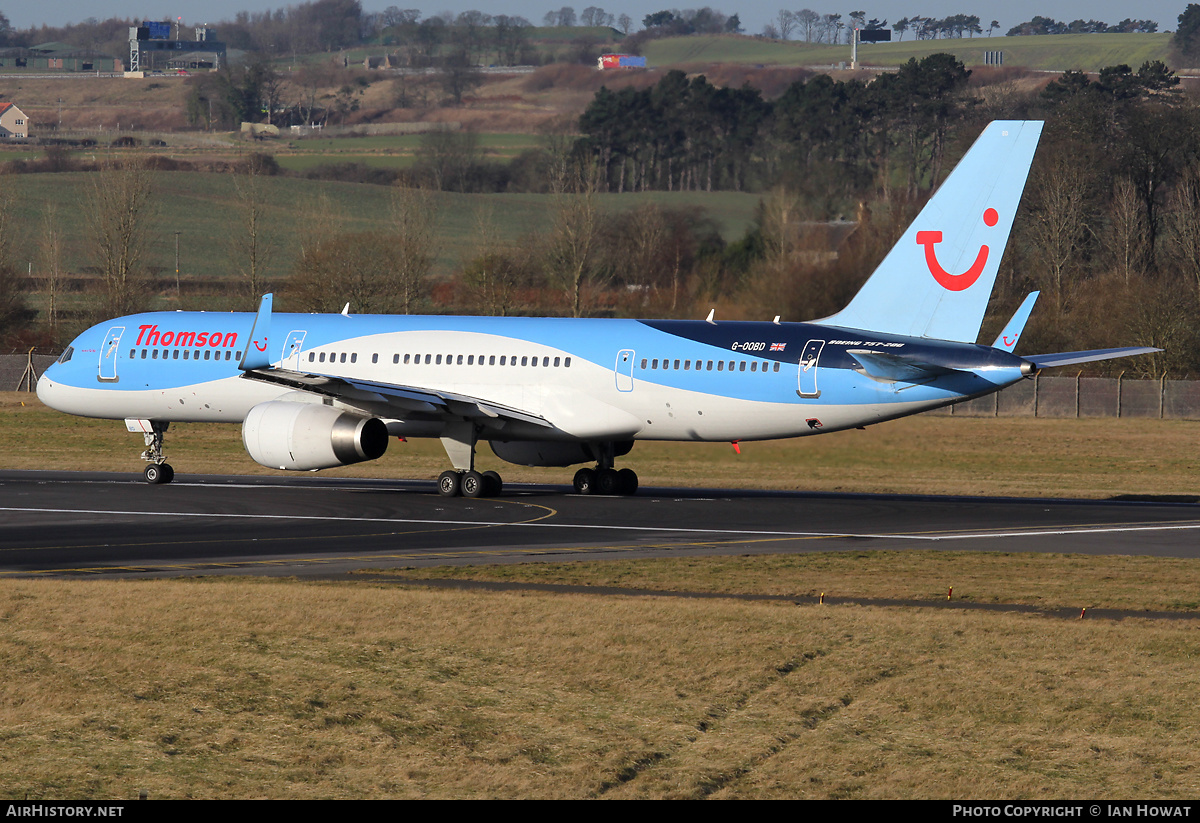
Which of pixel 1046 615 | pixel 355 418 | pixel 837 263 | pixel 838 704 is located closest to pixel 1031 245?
pixel 837 263

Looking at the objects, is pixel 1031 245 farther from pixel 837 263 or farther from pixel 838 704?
pixel 838 704

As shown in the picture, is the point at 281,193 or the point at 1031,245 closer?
the point at 1031,245

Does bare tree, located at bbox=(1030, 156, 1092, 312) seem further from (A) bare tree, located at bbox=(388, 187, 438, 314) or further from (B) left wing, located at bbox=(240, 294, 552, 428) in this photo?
(B) left wing, located at bbox=(240, 294, 552, 428)

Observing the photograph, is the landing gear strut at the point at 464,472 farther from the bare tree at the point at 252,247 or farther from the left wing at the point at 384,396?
the bare tree at the point at 252,247

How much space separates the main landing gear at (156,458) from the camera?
40.4 meters

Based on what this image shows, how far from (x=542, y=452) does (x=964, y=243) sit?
12304 mm

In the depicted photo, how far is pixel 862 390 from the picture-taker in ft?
113

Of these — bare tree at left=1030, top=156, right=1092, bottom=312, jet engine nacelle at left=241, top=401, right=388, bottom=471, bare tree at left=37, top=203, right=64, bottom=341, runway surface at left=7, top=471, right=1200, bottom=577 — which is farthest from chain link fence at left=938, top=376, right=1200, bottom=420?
bare tree at left=37, top=203, right=64, bottom=341

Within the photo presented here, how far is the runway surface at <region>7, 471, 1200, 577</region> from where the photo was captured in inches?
1041

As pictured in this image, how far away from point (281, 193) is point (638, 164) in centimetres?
3692

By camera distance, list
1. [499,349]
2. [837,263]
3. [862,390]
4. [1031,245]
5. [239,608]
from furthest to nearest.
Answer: [1031,245] < [837,263] < [499,349] < [862,390] < [239,608]

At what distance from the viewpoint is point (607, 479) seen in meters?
39.0

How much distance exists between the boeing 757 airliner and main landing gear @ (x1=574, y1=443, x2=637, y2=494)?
0.04m
